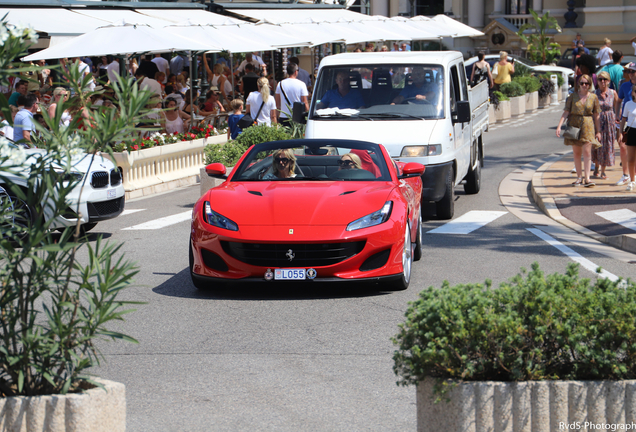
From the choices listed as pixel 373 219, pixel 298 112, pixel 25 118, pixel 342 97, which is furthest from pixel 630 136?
pixel 25 118

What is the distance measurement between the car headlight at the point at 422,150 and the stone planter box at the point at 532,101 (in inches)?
782

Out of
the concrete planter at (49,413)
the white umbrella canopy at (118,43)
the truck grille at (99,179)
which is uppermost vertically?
the white umbrella canopy at (118,43)

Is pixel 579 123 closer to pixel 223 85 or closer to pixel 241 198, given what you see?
pixel 241 198

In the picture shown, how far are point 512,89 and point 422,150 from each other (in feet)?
60.6

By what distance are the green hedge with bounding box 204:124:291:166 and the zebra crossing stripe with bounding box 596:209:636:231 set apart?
215 inches

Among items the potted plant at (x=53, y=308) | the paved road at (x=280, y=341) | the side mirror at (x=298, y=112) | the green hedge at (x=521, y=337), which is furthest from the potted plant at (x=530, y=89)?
the potted plant at (x=53, y=308)

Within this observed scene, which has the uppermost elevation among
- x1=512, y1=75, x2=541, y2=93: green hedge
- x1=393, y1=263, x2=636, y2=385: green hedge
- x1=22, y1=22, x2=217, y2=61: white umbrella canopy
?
x1=22, y1=22, x2=217, y2=61: white umbrella canopy

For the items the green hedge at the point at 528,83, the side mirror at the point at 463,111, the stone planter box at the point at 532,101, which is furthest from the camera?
the stone planter box at the point at 532,101

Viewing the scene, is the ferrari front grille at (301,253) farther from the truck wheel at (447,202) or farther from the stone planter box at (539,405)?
the truck wheel at (447,202)

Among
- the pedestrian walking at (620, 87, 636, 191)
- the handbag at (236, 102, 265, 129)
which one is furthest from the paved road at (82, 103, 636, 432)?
the handbag at (236, 102, 265, 129)

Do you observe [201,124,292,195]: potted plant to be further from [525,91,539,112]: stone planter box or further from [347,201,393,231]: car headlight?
[525,91,539,112]: stone planter box

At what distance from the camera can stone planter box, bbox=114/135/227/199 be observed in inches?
631

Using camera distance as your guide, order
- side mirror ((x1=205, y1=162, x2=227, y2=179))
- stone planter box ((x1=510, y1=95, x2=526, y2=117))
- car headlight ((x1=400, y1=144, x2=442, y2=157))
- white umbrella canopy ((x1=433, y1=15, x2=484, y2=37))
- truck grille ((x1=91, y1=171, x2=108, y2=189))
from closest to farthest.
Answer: side mirror ((x1=205, y1=162, x2=227, y2=179))
truck grille ((x1=91, y1=171, x2=108, y2=189))
car headlight ((x1=400, y1=144, x2=442, y2=157))
stone planter box ((x1=510, y1=95, x2=526, y2=117))
white umbrella canopy ((x1=433, y1=15, x2=484, y2=37))

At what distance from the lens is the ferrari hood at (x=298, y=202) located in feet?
26.4
